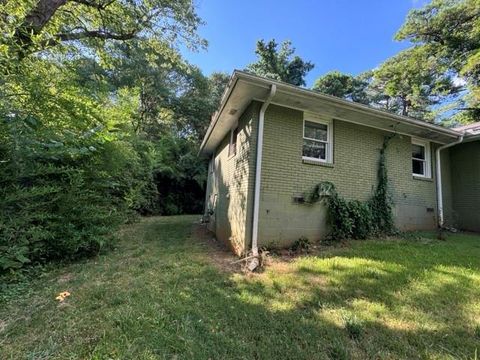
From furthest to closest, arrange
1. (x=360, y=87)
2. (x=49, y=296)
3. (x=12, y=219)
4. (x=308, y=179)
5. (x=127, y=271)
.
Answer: (x=360, y=87) < (x=308, y=179) < (x=127, y=271) < (x=12, y=219) < (x=49, y=296)

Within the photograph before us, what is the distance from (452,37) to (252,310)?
58.2 feet

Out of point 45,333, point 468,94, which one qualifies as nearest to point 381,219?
point 45,333

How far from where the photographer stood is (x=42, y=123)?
435 centimetres

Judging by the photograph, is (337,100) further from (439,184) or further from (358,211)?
(439,184)

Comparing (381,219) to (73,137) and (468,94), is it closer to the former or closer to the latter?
(73,137)

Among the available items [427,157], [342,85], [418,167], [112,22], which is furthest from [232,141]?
[342,85]

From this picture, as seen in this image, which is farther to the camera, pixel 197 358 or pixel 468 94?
pixel 468 94

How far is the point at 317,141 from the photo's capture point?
21.8ft

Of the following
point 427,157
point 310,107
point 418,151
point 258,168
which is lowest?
point 258,168

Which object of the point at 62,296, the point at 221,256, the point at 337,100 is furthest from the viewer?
the point at 337,100

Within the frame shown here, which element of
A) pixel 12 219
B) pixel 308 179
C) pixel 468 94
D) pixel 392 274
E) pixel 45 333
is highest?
pixel 468 94

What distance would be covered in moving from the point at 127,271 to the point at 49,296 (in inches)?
45.9

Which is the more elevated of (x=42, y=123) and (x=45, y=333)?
(x=42, y=123)

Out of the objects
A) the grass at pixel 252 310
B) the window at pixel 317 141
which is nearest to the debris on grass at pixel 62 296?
the grass at pixel 252 310
